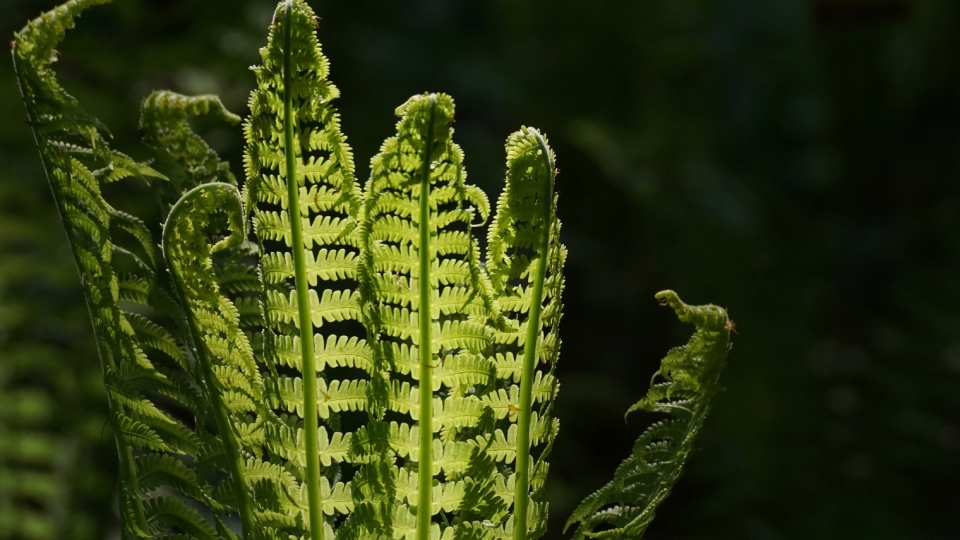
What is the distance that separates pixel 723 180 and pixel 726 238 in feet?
0.96

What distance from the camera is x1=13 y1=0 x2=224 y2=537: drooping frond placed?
598mm

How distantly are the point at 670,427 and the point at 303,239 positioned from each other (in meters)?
0.29

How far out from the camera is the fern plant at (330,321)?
0.57 meters

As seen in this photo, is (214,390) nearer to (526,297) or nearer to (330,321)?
(330,321)

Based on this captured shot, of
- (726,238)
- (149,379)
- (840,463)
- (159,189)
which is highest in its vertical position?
(726,238)

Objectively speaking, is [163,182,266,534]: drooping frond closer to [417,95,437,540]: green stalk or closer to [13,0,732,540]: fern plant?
[13,0,732,540]: fern plant

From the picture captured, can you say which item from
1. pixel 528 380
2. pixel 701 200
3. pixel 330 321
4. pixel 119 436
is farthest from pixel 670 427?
pixel 701 200

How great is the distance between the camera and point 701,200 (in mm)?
3172

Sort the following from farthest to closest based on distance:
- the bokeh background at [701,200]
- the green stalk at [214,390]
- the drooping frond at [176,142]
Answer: the bokeh background at [701,200] < the drooping frond at [176,142] < the green stalk at [214,390]

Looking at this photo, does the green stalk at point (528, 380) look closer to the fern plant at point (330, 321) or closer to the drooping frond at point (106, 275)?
the fern plant at point (330, 321)

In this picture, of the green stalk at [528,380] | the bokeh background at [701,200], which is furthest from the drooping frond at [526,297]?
the bokeh background at [701,200]

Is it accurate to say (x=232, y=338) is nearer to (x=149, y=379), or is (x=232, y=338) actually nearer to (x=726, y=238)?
(x=149, y=379)

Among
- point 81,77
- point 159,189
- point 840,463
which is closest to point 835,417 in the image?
point 840,463

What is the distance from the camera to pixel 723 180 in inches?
127
